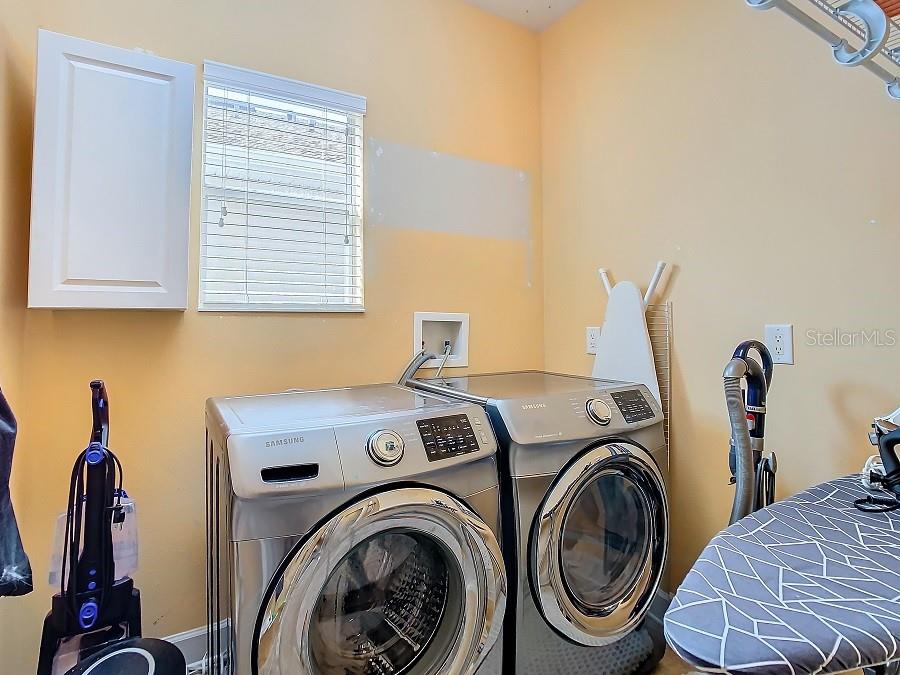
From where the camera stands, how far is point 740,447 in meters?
1.37

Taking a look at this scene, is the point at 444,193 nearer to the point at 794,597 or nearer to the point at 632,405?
the point at 632,405

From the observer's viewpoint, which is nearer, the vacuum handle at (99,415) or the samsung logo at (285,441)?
the samsung logo at (285,441)

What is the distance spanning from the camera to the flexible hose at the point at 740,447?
4.43ft

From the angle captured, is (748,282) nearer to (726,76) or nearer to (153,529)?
(726,76)

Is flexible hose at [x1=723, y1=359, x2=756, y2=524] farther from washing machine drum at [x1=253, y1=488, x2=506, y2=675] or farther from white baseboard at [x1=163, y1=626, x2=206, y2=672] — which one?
white baseboard at [x1=163, y1=626, x2=206, y2=672]

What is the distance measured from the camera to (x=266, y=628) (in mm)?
1021

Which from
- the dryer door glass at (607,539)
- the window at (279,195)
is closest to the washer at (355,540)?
the dryer door glass at (607,539)

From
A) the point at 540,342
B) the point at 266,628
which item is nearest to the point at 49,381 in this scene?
the point at 266,628

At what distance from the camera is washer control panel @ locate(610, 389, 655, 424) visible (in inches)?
62.7

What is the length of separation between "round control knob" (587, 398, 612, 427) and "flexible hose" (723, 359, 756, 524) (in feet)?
1.10

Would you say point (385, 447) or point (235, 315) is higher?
point (235, 315)

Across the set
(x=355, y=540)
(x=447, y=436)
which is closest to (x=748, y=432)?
(x=447, y=436)

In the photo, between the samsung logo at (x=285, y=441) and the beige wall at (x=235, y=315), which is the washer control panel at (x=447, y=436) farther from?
the beige wall at (x=235, y=315)

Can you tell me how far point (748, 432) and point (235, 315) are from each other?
1.71 meters
